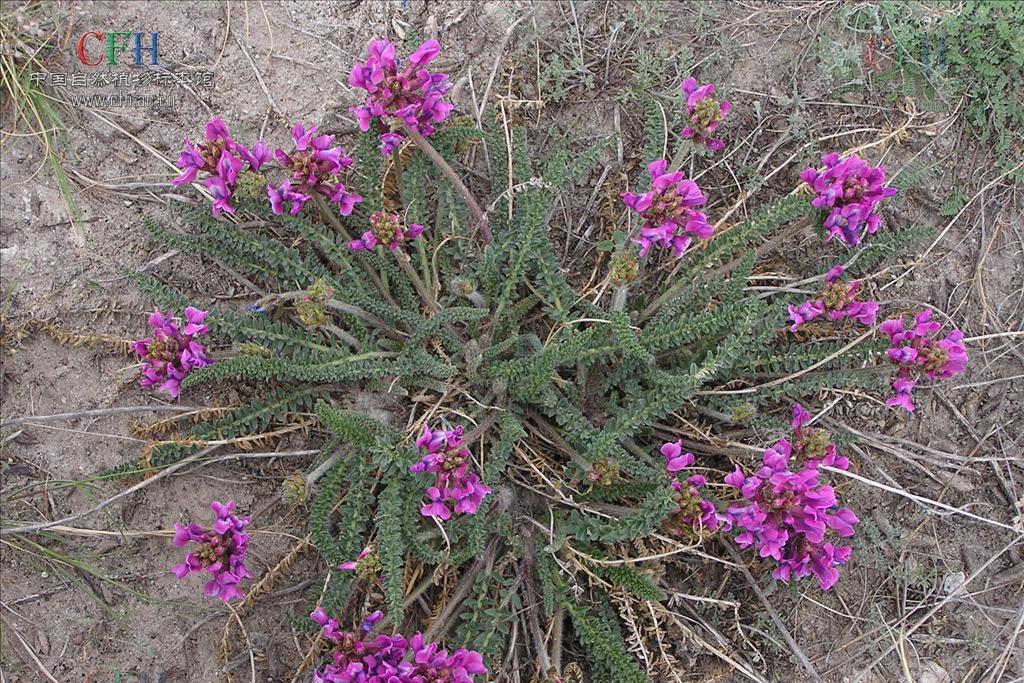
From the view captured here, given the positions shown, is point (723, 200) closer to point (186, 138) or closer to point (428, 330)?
point (428, 330)

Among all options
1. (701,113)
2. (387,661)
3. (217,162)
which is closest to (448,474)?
(387,661)

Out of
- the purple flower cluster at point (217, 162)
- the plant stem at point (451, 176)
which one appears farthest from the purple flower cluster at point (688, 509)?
the purple flower cluster at point (217, 162)

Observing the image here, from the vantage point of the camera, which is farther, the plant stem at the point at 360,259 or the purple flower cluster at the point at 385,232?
the plant stem at the point at 360,259

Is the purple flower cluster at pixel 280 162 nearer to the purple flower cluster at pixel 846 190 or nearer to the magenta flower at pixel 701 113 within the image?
the magenta flower at pixel 701 113

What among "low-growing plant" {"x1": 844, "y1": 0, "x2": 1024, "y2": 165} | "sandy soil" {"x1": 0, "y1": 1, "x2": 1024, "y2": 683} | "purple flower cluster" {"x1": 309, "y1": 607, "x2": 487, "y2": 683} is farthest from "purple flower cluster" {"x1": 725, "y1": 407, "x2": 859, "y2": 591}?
"low-growing plant" {"x1": 844, "y1": 0, "x2": 1024, "y2": 165}

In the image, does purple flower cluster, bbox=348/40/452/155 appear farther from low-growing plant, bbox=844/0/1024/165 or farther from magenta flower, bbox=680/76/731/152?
low-growing plant, bbox=844/0/1024/165

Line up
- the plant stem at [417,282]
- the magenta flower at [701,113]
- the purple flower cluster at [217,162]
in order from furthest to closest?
the plant stem at [417,282]
the purple flower cluster at [217,162]
the magenta flower at [701,113]

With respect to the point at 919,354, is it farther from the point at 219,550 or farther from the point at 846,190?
the point at 219,550
